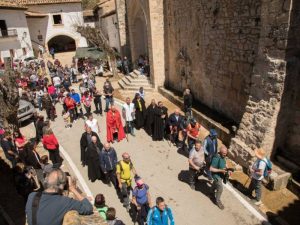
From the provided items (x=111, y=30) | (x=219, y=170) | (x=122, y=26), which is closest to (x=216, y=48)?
(x=219, y=170)

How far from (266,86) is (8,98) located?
26.4 feet

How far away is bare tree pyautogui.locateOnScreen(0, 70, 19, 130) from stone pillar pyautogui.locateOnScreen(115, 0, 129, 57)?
551 inches

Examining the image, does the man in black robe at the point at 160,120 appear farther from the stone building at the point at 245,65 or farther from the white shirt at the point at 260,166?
the white shirt at the point at 260,166

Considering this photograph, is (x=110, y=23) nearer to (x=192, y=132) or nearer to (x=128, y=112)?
(x=128, y=112)

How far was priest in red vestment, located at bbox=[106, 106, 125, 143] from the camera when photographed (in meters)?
10.4

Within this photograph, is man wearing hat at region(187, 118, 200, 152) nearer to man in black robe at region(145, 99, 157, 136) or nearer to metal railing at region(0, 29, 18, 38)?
man in black robe at region(145, 99, 157, 136)

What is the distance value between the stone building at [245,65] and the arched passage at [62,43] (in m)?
24.4

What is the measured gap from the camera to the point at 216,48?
1127 cm

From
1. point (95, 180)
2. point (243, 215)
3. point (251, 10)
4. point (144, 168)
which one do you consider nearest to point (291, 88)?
point (251, 10)

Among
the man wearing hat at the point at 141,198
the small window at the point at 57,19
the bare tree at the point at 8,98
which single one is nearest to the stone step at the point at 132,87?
the bare tree at the point at 8,98

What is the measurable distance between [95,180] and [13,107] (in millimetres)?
3776

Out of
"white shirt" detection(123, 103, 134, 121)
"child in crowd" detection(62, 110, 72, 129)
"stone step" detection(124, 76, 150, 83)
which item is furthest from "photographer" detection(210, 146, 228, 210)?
"stone step" detection(124, 76, 150, 83)

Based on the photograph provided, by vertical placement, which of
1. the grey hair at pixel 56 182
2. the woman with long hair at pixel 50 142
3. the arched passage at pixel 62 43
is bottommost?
the woman with long hair at pixel 50 142

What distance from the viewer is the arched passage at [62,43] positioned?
3741 centimetres
